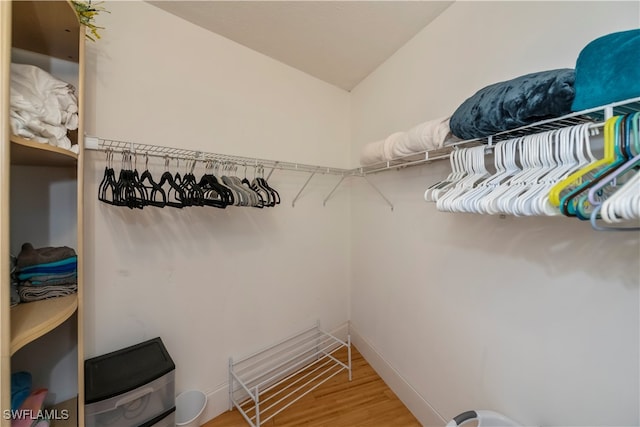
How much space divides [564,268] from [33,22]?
2207 mm

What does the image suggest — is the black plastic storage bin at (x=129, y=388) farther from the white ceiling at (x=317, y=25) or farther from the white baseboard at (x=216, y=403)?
the white ceiling at (x=317, y=25)

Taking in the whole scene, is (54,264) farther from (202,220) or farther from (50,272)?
(202,220)

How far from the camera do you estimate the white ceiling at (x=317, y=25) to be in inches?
53.5

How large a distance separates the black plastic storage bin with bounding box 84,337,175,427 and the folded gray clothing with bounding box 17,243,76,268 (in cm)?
56

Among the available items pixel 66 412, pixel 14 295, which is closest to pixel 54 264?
pixel 14 295

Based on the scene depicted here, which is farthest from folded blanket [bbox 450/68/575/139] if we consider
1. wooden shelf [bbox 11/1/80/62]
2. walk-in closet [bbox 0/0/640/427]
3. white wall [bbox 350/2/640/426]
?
wooden shelf [bbox 11/1/80/62]

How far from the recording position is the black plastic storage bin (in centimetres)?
101

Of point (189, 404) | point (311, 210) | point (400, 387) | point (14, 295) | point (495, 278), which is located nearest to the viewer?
point (14, 295)

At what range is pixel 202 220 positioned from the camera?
1.52 metres

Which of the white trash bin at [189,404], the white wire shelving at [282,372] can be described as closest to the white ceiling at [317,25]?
the white wire shelving at [282,372]

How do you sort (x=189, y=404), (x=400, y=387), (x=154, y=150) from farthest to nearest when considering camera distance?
(x=400, y=387) → (x=189, y=404) → (x=154, y=150)

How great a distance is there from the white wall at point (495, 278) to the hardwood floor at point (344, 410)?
0.39 ft

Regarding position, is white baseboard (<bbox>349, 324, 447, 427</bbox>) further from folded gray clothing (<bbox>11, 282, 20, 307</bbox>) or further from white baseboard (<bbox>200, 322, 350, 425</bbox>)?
folded gray clothing (<bbox>11, 282, 20, 307</bbox>)

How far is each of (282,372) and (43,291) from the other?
4.74ft
